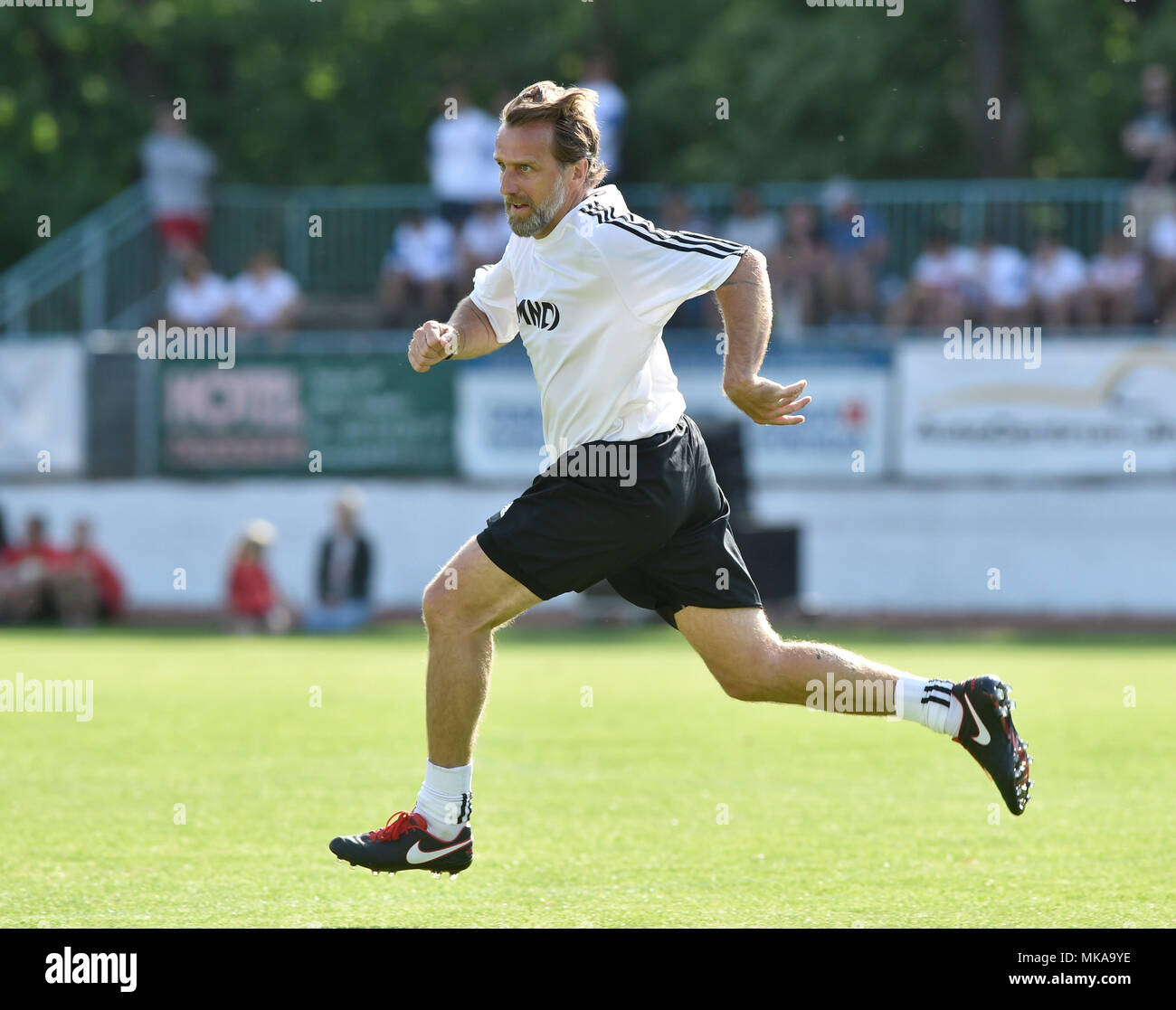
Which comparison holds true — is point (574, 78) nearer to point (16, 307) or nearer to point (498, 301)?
point (16, 307)

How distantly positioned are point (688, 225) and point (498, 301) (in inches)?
637

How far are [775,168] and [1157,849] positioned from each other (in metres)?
24.5

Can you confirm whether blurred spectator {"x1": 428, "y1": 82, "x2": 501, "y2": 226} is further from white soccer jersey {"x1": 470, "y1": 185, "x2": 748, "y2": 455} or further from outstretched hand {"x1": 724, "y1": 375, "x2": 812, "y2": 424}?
outstretched hand {"x1": 724, "y1": 375, "x2": 812, "y2": 424}

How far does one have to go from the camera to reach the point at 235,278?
2467cm

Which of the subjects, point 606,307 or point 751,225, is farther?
point 751,225

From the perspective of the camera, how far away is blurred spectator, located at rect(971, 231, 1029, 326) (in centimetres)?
2133

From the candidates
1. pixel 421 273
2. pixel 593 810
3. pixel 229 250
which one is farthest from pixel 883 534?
pixel 593 810

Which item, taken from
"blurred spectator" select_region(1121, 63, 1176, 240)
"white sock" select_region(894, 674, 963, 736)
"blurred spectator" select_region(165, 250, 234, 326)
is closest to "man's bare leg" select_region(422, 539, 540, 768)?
"white sock" select_region(894, 674, 963, 736)

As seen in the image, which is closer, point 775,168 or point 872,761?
point 872,761

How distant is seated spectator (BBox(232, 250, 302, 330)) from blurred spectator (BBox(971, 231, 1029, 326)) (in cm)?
852

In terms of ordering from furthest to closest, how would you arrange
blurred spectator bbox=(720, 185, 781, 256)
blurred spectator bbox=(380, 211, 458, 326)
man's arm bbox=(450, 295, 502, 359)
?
blurred spectator bbox=(380, 211, 458, 326), blurred spectator bbox=(720, 185, 781, 256), man's arm bbox=(450, 295, 502, 359)

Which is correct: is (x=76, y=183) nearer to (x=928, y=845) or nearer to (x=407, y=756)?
(x=407, y=756)

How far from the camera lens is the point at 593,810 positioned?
8.03 metres
